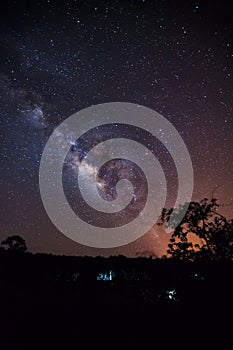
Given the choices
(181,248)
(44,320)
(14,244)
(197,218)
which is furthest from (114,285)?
(14,244)

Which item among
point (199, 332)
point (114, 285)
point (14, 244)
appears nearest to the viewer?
point (199, 332)

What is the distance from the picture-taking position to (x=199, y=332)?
1066 centimetres

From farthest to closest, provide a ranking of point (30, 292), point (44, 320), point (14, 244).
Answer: point (14, 244)
point (30, 292)
point (44, 320)

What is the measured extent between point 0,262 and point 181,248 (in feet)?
41.2

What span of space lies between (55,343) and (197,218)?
14.3 m

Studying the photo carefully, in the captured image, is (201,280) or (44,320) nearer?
(44,320)

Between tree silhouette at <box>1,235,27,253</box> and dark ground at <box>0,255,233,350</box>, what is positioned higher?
tree silhouette at <box>1,235,27,253</box>

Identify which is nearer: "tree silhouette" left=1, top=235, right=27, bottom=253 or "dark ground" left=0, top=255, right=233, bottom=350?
"dark ground" left=0, top=255, right=233, bottom=350

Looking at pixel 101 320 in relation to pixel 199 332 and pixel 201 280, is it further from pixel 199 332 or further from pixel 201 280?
pixel 201 280

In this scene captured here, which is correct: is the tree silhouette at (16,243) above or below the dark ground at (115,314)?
above

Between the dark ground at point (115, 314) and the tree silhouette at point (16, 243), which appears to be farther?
the tree silhouette at point (16, 243)

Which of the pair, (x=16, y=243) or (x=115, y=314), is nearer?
(x=115, y=314)

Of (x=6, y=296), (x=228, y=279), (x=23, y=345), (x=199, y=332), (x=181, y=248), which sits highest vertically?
(x=181, y=248)

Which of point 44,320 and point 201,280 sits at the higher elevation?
point 201,280
